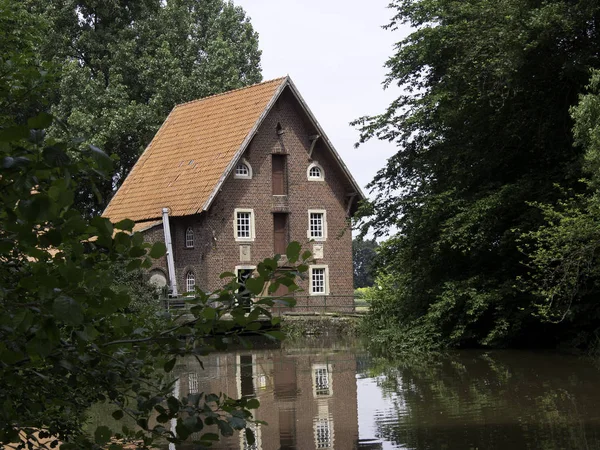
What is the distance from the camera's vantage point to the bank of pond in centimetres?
1237

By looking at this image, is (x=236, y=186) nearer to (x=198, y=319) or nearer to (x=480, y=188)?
(x=480, y=188)

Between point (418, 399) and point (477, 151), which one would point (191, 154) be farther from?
point (418, 399)

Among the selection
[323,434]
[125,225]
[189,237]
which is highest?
[189,237]

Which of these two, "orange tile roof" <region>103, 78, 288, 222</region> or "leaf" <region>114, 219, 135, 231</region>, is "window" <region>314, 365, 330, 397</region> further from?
"orange tile roof" <region>103, 78, 288, 222</region>

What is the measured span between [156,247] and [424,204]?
923 inches

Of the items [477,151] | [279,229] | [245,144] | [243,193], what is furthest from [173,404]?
[279,229]

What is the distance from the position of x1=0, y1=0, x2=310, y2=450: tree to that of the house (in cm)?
3482

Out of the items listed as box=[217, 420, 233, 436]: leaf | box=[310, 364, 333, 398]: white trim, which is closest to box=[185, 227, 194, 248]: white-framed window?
box=[310, 364, 333, 398]: white trim

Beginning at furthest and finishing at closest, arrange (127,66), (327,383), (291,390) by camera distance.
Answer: (127,66) → (327,383) → (291,390)

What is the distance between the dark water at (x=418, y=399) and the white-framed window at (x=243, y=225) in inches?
582

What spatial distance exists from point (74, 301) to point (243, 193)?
3842cm

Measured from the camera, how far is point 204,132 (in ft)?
142

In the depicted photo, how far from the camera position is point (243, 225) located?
41531 millimetres

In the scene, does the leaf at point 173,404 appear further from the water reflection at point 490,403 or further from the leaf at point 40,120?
the water reflection at point 490,403
